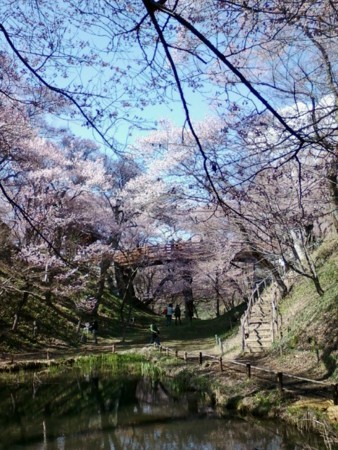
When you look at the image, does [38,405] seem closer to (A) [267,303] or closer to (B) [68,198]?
(A) [267,303]

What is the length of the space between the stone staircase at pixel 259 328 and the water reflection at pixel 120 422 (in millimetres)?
3271

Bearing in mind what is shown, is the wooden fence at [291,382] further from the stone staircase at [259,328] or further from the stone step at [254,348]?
the stone staircase at [259,328]

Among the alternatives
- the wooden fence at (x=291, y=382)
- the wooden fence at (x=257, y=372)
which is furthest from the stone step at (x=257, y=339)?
the wooden fence at (x=291, y=382)

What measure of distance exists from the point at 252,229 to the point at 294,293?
5.01 metres

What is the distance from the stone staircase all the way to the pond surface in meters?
3.23

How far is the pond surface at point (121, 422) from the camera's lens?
7.47m

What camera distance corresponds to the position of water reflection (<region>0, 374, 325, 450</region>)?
7492mm

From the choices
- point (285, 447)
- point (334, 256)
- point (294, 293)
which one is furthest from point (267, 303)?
point (285, 447)

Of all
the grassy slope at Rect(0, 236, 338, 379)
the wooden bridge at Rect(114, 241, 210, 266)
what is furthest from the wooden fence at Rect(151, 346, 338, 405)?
the wooden bridge at Rect(114, 241, 210, 266)

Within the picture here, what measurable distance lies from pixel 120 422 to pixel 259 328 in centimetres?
736

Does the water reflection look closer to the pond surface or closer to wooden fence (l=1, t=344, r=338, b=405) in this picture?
the pond surface

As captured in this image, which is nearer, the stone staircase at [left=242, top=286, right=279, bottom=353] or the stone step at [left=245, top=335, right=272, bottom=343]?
the stone staircase at [left=242, top=286, right=279, bottom=353]

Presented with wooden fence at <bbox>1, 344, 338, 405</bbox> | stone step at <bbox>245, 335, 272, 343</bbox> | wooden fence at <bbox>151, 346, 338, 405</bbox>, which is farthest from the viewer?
stone step at <bbox>245, 335, 272, 343</bbox>

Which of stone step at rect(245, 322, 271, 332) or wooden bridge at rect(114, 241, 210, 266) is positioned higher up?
wooden bridge at rect(114, 241, 210, 266)
